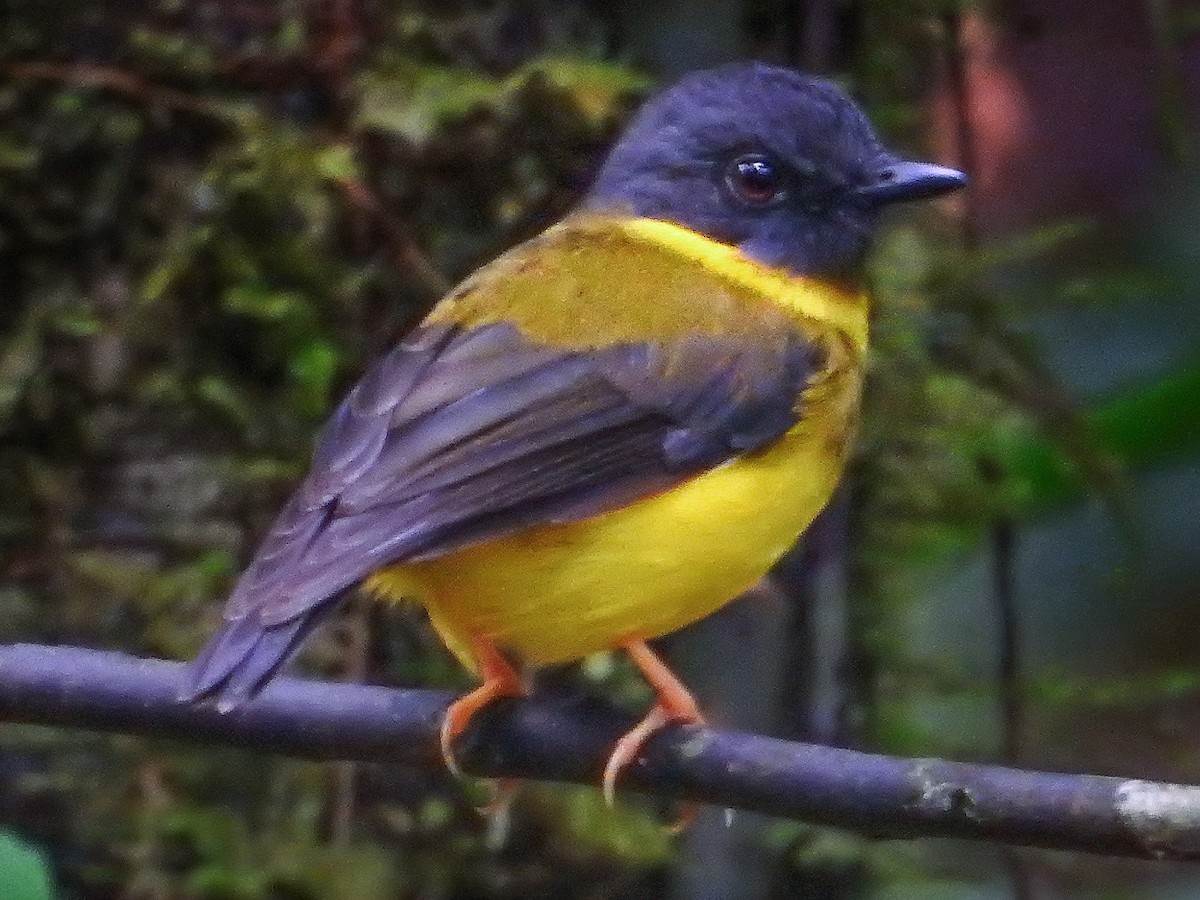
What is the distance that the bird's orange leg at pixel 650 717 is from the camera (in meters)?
1.52

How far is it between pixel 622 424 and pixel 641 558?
0.15 m

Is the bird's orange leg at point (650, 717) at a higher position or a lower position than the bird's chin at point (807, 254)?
lower

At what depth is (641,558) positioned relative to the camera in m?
1.61

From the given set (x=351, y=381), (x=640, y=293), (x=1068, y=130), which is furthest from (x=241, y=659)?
(x=1068, y=130)

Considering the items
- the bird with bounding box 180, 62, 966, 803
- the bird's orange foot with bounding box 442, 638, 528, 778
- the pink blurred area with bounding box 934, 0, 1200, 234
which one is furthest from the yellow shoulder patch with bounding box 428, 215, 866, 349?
the pink blurred area with bounding box 934, 0, 1200, 234

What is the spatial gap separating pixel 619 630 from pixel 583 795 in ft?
2.60

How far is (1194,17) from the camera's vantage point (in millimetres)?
2801

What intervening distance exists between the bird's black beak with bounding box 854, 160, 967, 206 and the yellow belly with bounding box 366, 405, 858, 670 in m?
0.40

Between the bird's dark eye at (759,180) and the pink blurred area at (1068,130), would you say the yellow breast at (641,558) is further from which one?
the pink blurred area at (1068,130)

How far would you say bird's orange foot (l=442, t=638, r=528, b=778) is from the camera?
1.55 m

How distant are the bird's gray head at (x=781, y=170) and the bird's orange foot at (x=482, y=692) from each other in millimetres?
512

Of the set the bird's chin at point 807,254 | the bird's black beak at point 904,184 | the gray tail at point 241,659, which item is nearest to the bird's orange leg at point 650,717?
the gray tail at point 241,659

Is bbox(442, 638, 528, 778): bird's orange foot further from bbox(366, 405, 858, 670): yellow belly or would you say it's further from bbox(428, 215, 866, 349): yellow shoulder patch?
bbox(428, 215, 866, 349): yellow shoulder patch

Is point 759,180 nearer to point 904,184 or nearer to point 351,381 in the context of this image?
point 904,184
